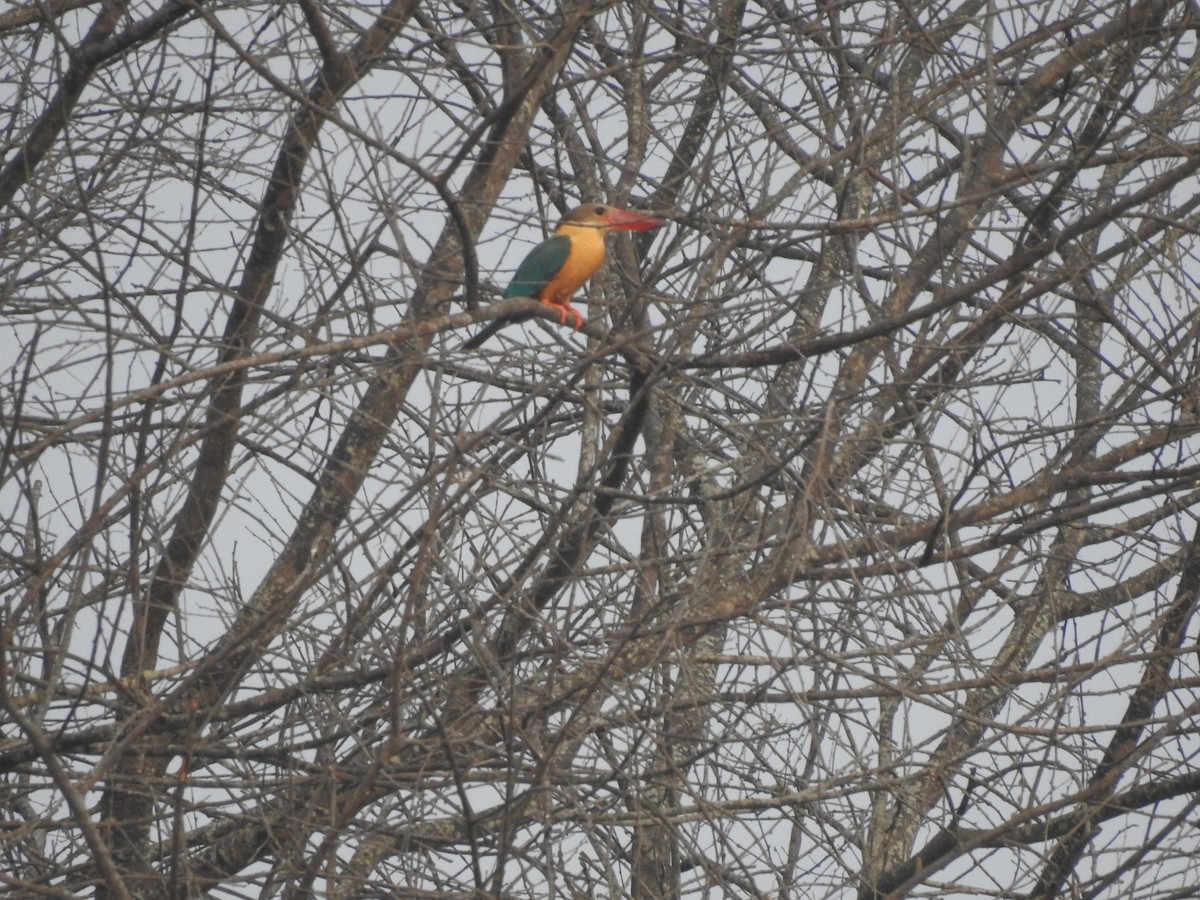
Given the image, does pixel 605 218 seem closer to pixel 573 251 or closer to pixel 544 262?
pixel 573 251

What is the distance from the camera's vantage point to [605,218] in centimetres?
534

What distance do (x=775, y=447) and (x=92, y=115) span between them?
93.5 inches

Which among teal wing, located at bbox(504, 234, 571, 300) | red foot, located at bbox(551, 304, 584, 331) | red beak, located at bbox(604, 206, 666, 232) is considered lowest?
red foot, located at bbox(551, 304, 584, 331)

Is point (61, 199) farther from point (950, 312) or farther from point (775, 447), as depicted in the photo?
point (950, 312)

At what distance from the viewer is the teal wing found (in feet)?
17.1

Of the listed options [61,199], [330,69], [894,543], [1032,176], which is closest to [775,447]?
[894,543]

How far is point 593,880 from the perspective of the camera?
3797mm

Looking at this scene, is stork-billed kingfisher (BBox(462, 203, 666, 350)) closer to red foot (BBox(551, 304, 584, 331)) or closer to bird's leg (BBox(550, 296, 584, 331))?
bird's leg (BBox(550, 296, 584, 331))

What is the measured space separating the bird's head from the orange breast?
0.10 ft

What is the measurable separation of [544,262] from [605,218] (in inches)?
12.7

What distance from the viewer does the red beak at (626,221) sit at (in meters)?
5.28

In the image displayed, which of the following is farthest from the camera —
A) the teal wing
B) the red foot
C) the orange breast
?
the orange breast

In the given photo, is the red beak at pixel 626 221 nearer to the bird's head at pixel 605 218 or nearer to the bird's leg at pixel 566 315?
the bird's head at pixel 605 218

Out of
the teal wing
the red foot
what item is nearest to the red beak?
the teal wing
